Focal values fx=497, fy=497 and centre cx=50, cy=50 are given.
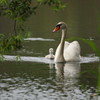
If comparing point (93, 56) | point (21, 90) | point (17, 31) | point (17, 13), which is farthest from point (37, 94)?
point (93, 56)

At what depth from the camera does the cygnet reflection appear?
14.1 m

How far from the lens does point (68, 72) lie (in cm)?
1543

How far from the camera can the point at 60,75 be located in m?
14.9

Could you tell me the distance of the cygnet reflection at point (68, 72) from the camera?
1406cm

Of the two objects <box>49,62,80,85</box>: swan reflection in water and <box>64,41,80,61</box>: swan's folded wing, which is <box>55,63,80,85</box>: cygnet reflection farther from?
<box>64,41,80,61</box>: swan's folded wing

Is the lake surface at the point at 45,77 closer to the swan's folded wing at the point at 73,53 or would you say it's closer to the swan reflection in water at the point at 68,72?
the swan reflection in water at the point at 68,72

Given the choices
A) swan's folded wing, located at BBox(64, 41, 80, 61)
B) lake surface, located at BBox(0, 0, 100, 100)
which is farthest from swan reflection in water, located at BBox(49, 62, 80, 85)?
swan's folded wing, located at BBox(64, 41, 80, 61)

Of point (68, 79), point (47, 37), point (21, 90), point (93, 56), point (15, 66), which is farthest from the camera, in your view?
point (47, 37)

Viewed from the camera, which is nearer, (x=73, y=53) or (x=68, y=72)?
(x=68, y=72)

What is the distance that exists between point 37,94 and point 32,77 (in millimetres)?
2569

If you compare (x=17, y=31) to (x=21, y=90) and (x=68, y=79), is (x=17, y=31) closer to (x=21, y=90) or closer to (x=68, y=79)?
(x=21, y=90)

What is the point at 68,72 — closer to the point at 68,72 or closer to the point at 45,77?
the point at 68,72

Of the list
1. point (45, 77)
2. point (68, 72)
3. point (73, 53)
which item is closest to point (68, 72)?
point (68, 72)

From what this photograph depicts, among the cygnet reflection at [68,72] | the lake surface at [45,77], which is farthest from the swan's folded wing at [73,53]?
the cygnet reflection at [68,72]
